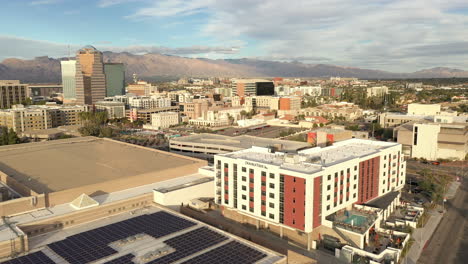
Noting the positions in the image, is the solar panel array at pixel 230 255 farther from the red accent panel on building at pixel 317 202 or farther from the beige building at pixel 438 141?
the beige building at pixel 438 141

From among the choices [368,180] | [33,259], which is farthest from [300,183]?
[33,259]

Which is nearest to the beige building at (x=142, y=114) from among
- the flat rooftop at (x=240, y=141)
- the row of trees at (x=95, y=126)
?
the row of trees at (x=95, y=126)

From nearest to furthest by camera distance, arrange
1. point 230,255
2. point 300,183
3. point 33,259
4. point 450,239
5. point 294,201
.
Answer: point 33,259, point 230,255, point 300,183, point 294,201, point 450,239

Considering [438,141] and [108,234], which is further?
[438,141]

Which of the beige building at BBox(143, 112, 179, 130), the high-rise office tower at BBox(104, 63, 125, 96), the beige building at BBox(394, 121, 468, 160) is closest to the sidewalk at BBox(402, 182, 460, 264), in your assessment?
the beige building at BBox(394, 121, 468, 160)

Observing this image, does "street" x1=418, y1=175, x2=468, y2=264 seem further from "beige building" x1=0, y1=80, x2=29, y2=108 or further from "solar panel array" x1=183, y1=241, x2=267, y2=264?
"beige building" x1=0, y1=80, x2=29, y2=108

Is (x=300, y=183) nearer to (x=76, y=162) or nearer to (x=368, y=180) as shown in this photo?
(x=368, y=180)
